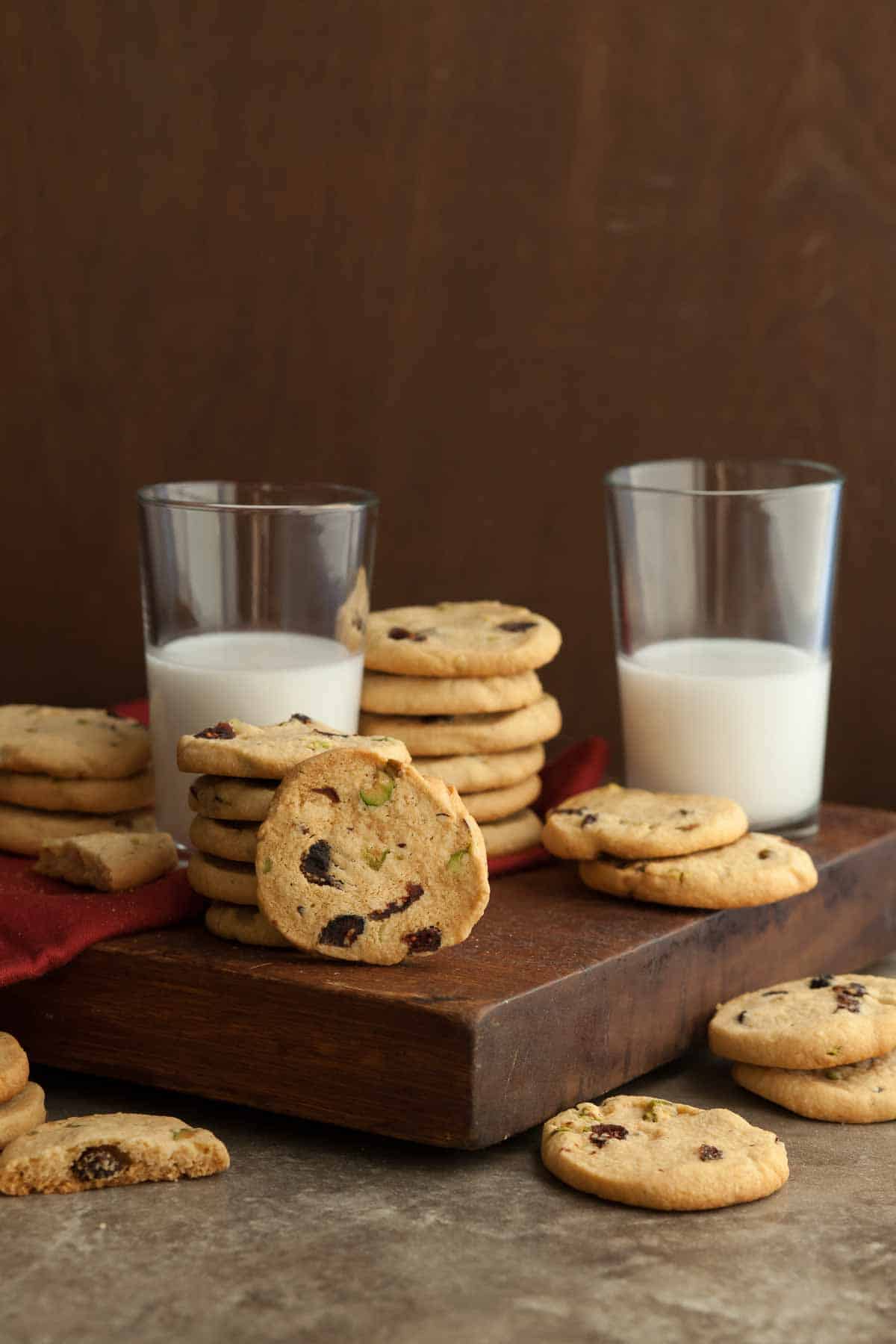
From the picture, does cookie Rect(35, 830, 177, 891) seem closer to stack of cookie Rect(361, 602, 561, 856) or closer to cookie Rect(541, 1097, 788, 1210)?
stack of cookie Rect(361, 602, 561, 856)

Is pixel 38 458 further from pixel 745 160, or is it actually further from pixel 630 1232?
pixel 630 1232

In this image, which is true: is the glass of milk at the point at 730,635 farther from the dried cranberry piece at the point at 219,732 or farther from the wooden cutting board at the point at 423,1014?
the dried cranberry piece at the point at 219,732

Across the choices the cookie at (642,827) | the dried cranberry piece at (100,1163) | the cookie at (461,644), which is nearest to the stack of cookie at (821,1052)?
the cookie at (642,827)

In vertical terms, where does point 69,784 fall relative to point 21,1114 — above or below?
above

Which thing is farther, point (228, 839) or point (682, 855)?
point (682, 855)

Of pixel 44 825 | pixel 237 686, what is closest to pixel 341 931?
pixel 237 686

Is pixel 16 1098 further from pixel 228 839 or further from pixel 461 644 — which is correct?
pixel 461 644

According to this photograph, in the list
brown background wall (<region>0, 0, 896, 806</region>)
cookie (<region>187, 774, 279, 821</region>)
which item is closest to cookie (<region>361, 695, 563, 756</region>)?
cookie (<region>187, 774, 279, 821</region>)

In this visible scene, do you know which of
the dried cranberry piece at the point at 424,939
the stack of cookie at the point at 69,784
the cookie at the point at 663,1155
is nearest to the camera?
the cookie at the point at 663,1155
